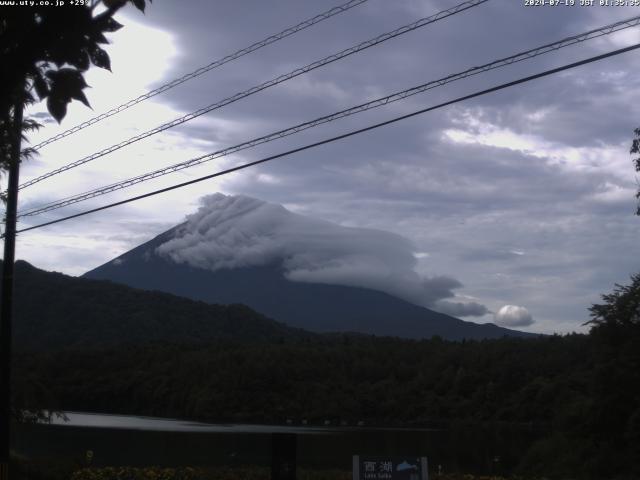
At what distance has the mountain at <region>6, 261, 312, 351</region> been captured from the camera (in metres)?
123

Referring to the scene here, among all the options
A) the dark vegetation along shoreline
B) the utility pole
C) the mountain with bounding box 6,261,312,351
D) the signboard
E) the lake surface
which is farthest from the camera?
the mountain with bounding box 6,261,312,351

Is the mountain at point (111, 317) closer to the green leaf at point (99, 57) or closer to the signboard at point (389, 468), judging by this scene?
the signboard at point (389, 468)

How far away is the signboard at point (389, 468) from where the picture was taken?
13191 mm

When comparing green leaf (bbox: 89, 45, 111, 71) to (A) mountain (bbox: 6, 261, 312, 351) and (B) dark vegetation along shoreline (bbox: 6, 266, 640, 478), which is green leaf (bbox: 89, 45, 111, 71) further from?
(A) mountain (bbox: 6, 261, 312, 351)

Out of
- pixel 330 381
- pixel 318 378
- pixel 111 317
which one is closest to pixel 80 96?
pixel 330 381

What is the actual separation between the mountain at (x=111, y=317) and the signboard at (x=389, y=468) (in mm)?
95867

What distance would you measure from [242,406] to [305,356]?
12.2m

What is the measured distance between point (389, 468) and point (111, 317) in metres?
138

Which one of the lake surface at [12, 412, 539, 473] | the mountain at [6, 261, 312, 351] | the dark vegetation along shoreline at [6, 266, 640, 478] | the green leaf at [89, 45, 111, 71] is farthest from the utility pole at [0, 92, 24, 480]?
the mountain at [6, 261, 312, 351]

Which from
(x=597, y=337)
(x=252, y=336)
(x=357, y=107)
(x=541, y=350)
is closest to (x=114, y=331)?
(x=252, y=336)

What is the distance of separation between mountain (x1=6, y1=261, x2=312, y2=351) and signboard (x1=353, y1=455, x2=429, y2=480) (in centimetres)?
9587

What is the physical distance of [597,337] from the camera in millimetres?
32594

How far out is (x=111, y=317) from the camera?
14512 centimetres

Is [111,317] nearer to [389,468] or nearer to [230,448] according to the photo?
[230,448]
